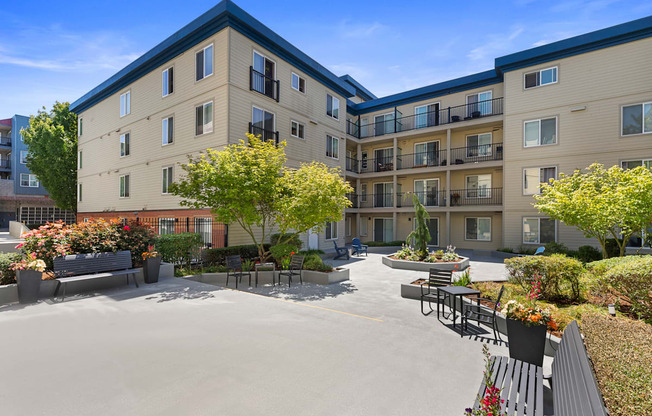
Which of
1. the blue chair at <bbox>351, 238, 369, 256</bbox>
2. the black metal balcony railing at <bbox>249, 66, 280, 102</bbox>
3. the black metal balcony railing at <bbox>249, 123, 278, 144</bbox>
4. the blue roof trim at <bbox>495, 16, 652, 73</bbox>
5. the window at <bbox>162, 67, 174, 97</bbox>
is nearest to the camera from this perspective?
the black metal balcony railing at <bbox>249, 66, 280, 102</bbox>

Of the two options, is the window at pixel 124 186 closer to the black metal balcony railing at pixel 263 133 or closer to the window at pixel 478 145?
the black metal balcony railing at pixel 263 133

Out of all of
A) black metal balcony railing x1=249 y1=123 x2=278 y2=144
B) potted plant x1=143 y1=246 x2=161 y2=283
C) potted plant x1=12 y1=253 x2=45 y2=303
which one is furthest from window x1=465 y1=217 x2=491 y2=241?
potted plant x1=12 y1=253 x2=45 y2=303

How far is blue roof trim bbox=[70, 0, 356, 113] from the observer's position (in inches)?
615

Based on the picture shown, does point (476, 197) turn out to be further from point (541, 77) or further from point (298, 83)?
point (298, 83)

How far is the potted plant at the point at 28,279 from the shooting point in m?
7.75

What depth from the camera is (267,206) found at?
13273mm

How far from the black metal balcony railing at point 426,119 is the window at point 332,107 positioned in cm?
348

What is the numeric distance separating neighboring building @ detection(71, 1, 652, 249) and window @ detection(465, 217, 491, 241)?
0.34ft

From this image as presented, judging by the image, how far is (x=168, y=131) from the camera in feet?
62.5

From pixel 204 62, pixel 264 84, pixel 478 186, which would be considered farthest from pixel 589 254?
pixel 204 62

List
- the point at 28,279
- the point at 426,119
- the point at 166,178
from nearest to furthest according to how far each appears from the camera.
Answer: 1. the point at 28,279
2. the point at 166,178
3. the point at 426,119

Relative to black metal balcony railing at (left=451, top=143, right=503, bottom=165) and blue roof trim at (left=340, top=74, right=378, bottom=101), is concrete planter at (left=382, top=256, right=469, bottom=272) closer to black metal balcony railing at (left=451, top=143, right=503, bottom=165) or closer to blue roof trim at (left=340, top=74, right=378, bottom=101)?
black metal balcony railing at (left=451, top=143, right=503, bottom=165)

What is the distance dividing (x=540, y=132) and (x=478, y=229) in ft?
25.6

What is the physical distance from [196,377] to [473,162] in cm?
2345
